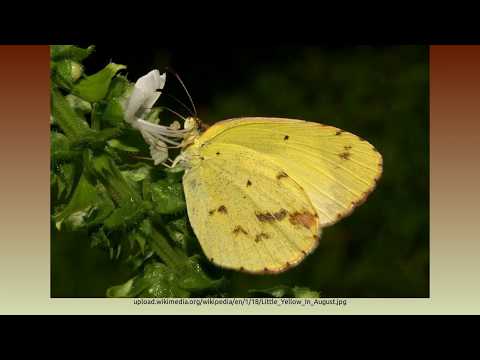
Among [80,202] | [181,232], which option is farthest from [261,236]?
[80,202]

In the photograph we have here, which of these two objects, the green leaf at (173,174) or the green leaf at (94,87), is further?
the green leaf at (173,174)

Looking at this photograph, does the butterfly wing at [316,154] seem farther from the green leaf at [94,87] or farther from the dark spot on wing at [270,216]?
the green leaf at [94,87]

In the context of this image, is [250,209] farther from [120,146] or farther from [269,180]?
[120,146]

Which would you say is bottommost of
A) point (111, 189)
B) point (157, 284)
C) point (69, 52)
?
point (157, 284)

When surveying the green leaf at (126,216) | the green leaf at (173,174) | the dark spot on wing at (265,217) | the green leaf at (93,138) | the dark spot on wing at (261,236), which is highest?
the green leaf at (173,174)

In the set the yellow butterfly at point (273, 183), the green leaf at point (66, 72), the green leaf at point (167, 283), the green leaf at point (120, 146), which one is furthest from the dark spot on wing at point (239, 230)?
the green leaf at point (66, 72)

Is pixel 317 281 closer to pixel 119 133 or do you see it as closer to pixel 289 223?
pixel 289 223
